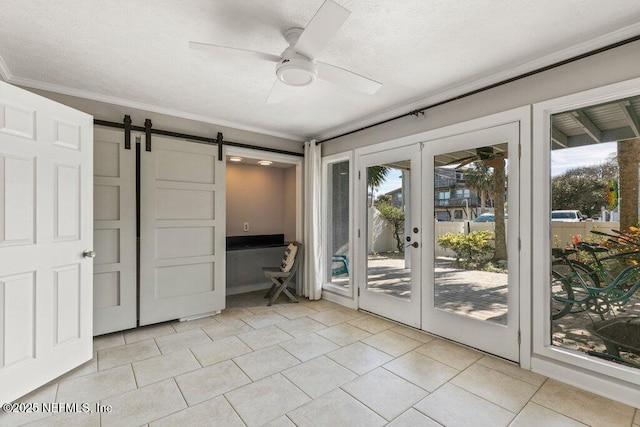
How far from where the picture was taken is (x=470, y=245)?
2896 millimetres

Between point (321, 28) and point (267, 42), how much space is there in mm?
693

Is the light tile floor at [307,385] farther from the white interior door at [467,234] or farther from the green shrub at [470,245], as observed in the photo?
the green shrub at [470,245]

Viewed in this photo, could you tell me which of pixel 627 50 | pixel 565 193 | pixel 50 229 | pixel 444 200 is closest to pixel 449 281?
pixel 444 200

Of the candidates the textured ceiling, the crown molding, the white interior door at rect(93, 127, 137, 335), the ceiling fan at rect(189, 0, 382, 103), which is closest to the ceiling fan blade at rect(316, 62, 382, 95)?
the ceiling fan at rect(189, 0, 382, 103)

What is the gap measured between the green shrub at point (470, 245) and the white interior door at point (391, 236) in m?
0.31

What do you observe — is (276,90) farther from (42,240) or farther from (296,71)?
(42,240)

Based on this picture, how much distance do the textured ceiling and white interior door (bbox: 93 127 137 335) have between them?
0.58 meters

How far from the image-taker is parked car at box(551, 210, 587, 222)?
2309mm

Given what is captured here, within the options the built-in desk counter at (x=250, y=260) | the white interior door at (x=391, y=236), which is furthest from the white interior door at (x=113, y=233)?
the white interior door at (x=391, y=236)

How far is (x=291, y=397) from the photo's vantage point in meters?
2.07

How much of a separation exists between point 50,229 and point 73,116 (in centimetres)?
93

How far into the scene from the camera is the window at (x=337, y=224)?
13.7ft

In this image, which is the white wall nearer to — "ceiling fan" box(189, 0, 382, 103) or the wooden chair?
the wooden chair

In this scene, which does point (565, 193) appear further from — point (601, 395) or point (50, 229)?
point (50, 229)
